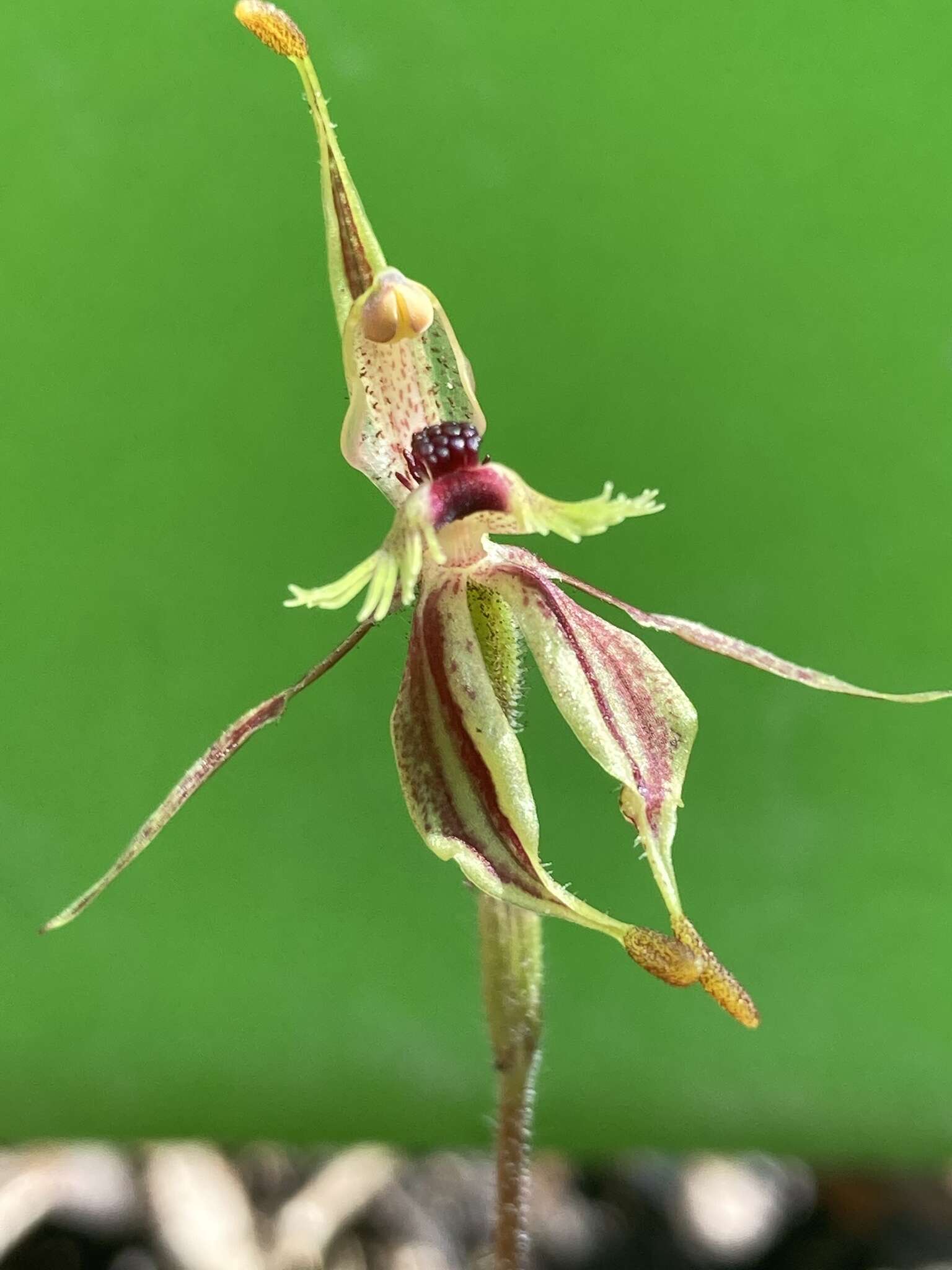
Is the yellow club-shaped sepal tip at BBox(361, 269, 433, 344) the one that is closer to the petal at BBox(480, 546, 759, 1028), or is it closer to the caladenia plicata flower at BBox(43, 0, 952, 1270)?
the caladenia plicata flower at BBox(43, 0, 952, 1270)

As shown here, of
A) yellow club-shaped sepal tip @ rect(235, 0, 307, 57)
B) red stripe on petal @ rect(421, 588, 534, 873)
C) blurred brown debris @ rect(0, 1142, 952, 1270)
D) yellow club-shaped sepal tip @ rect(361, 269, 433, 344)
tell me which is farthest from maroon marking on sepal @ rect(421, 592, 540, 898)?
blurred brown debris @ rect(0, 1142, 952, 1270)

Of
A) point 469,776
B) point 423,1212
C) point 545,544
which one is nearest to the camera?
point 469,776

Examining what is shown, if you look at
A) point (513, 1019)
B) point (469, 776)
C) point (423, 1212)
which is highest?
point (469, 776)

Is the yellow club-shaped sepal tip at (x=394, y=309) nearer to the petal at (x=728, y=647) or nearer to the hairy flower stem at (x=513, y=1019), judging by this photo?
the petal at (x=728, y=647)

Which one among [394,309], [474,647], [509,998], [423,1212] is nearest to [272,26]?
[394,309]

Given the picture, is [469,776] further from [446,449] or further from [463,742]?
[446,449]

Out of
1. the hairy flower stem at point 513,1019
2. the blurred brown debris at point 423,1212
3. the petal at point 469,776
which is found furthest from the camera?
the blurred brown debris at point 423,1212

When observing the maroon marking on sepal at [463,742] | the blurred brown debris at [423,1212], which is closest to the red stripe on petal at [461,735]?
the maroon marking on sepal at [463,742]
